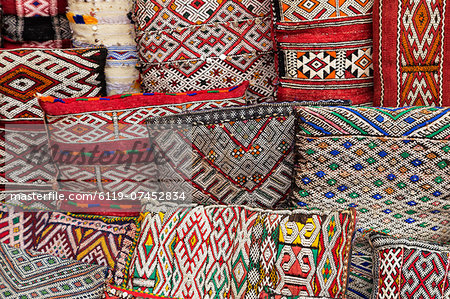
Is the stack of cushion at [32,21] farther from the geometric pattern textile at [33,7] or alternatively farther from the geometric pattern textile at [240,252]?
the geometric pattern textile at [240,252]

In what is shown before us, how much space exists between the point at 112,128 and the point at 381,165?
79 centimetres

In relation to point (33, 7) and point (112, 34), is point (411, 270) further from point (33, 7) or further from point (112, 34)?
point (33, 7)

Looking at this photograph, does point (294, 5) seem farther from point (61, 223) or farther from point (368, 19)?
point (61, 223)

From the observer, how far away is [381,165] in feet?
3.43

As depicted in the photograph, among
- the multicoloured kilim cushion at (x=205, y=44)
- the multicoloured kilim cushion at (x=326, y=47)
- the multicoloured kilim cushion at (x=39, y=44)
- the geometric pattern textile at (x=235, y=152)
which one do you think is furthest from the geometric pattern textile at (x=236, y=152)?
the multicoloured kilim cushion at (x=39, y=44)

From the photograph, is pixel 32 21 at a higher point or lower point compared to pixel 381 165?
higher

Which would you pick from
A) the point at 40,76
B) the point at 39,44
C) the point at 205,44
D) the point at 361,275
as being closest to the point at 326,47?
the point at 205,44

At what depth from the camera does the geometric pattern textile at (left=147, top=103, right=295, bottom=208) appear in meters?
1.14

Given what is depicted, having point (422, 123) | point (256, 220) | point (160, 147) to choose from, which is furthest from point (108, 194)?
point (422, 123)

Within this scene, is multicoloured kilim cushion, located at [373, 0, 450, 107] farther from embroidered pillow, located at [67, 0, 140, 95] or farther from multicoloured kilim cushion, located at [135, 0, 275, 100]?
embroidered pillow, located at [67, 0, 140, 95]

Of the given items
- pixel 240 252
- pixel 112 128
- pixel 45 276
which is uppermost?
pixel 112 128

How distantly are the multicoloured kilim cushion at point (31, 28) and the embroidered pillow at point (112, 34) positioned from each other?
0.09m

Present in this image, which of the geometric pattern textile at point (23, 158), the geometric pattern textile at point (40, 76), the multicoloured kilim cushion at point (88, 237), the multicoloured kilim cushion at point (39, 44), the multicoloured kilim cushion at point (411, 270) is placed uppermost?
the multicoloured kilim cushion at point (39, 44)

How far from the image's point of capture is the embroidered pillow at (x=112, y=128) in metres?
1.25
